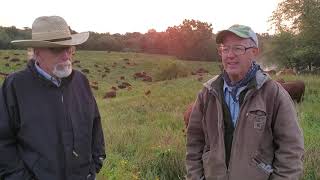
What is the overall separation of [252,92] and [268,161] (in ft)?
1.83

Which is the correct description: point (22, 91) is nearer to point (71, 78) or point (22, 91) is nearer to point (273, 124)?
point (71, 78)

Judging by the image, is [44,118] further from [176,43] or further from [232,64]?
[176,43]

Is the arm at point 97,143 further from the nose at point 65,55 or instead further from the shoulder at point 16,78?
the shoulder at point 16,78

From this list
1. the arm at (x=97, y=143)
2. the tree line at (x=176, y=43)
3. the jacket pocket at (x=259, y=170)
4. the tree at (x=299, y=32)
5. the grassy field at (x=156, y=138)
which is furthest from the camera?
the tree line at (x=176, y=43)

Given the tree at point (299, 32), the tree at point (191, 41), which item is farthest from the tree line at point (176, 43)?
the tree at point (299, 32)

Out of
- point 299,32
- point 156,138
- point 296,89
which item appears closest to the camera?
point 156,138

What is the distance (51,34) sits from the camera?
3.86 m

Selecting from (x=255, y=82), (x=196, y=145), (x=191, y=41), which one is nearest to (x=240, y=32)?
(x=255, y=82)

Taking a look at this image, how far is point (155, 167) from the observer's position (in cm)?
826

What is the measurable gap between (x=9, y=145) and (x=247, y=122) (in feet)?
5.97

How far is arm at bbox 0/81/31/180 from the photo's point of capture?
11.8ft

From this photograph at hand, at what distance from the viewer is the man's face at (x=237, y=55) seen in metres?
3.88

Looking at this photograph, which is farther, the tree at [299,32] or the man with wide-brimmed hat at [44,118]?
the tree at [299,32]

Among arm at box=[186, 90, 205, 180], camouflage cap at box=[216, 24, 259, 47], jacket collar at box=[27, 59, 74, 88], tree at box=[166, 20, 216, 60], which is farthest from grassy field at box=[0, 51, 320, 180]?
tree at box=[166, 20, 216, 60]
